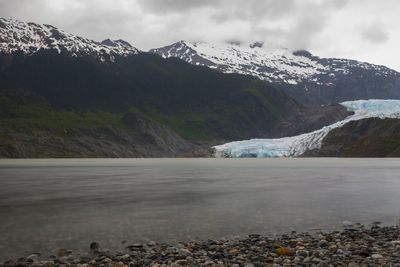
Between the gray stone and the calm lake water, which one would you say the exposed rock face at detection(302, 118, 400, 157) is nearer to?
the calm lake water

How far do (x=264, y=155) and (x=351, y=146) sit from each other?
4236 cm

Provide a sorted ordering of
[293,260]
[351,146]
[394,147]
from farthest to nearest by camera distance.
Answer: [351,146], [394,147], [293,260]

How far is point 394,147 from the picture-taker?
534 feet

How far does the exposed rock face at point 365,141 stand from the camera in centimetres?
16650

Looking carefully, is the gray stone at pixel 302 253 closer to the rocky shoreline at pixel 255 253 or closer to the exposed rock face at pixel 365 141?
the rocky shoreline at pixel 255 253

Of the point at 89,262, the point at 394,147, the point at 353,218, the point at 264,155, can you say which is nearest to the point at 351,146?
the point at 394,147

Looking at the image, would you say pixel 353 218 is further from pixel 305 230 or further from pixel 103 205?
pixel 103 205

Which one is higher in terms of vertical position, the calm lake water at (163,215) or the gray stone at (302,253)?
the gray stone at (302,253)

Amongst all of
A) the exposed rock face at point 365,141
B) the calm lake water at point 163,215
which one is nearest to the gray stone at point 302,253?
the calm lake water at point 163,215

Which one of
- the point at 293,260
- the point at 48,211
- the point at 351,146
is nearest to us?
the point at 293,260

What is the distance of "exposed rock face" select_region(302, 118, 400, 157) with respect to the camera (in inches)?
6555

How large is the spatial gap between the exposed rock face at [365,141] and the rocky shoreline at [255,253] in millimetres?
161248

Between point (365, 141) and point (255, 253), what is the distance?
182m

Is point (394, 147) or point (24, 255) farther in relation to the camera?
point (394, 147)
